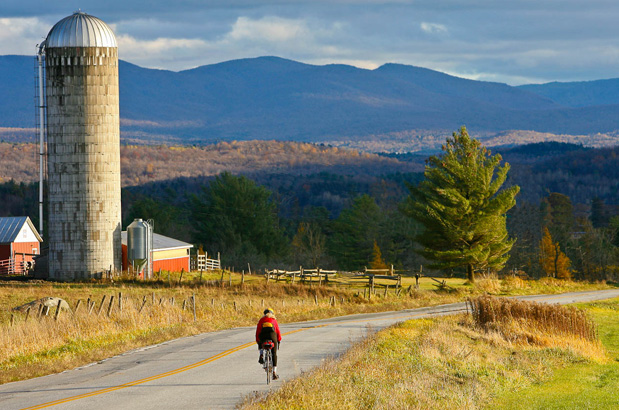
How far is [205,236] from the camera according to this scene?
93.2 metres

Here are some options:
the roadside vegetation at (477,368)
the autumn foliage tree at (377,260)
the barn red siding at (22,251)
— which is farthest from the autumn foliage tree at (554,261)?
the roadside vegetation at (477,368)

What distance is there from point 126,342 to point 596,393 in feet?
43.6

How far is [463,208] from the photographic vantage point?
173ft

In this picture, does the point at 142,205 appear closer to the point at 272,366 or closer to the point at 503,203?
the point at 503,203

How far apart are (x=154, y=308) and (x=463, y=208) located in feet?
96.2

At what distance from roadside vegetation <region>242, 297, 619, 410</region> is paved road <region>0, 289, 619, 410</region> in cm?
106

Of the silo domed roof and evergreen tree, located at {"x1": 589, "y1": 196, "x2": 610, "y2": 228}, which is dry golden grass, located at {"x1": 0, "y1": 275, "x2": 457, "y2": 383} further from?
evergreen tree, located at {"x1": 589, "y1": 196, "x2": 610, "y2": 228}

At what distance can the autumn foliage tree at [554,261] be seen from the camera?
8975cm

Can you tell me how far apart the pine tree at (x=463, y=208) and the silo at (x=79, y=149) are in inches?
832

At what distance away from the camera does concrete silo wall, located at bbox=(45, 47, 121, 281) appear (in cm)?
5044

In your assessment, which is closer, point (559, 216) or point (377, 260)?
point (377, 260)

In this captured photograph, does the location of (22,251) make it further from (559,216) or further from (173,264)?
(559,216)

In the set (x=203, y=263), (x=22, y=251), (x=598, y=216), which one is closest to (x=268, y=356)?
(x=22, y=251)

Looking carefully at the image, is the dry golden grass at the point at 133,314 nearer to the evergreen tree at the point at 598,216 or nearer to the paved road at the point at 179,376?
the paved road at the point at 179,376
